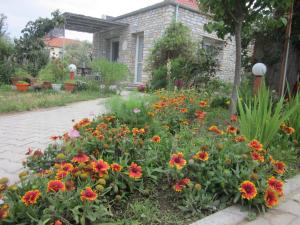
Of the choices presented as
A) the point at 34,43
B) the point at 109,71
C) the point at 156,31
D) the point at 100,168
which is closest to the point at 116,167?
the point at 100,168

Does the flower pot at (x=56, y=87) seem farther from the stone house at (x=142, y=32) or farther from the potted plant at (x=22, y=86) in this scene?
the stone house at (x=142, y=32)

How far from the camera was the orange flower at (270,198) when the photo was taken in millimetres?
1910

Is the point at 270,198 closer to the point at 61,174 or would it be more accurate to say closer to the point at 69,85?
the point at 61,174

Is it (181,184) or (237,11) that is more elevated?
(237,11)

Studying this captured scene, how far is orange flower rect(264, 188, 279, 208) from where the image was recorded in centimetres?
191

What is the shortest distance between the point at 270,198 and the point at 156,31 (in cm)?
969

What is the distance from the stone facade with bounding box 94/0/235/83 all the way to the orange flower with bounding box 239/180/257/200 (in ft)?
28.7

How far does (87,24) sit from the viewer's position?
12.9 meters

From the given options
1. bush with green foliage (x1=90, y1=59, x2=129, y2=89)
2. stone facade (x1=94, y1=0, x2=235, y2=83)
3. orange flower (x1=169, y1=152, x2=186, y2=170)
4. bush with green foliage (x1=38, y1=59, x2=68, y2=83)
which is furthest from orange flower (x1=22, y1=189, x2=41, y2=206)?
stone facade (x1=94, y1=0, x2=235, y2=83)

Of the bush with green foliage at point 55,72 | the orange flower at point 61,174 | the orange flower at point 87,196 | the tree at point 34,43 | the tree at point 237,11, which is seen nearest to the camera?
the orange flower at point 87,196

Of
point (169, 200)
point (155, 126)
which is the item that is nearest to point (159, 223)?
point (169, 200)

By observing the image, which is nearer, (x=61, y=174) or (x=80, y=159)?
(x=61, y=174)

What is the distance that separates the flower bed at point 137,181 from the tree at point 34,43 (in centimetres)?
920

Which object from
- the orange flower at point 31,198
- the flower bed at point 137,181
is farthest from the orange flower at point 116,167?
the orange flower at point 31,198
